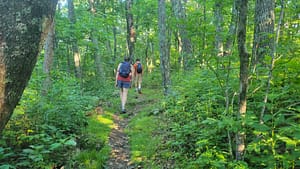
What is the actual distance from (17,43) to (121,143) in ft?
15.3

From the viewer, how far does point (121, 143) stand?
20.6 feet

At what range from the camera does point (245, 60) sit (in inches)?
133

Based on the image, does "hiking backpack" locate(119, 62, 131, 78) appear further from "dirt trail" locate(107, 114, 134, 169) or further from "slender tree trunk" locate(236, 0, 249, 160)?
"slender tree trunk" locate(236, 0, 249, 160)

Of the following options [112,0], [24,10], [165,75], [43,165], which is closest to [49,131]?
[43,165]

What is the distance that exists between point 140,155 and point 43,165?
198 centimetres

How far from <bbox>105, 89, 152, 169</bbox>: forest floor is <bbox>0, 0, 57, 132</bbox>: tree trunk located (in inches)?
127

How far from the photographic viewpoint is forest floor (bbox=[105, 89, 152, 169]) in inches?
197

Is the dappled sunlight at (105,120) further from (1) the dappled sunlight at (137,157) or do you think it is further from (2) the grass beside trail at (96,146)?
(1) the dappled sunlight at (137,157)

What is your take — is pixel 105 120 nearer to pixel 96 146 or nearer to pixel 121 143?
pixel 121 143

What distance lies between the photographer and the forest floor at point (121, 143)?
5.01 metres

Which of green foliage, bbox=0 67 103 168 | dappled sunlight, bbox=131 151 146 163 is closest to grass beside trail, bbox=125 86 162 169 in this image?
dappled sunlight, bbox=131 151 146 163

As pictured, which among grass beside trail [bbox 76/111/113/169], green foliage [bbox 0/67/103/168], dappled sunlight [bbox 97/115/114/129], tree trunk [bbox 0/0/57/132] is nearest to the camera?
tree trunk [bbox 0/0/57/132]

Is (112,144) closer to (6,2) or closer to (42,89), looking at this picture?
(42,89)

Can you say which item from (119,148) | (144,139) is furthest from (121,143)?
(144,139)
